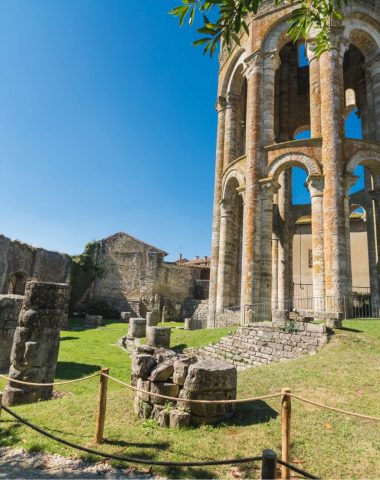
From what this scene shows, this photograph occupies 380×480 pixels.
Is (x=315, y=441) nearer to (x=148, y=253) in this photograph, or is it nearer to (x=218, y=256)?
(x=218, y=256)

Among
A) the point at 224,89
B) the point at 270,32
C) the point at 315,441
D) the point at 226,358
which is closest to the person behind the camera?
the point at 315,441

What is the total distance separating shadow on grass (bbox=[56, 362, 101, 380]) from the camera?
8736 mm

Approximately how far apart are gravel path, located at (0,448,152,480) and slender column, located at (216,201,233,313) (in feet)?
44.7

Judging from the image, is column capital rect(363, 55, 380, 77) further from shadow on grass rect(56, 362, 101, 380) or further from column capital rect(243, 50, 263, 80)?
shadow on grass rect(56, 362, 101, 380)

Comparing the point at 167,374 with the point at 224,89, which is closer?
the point at 167,374

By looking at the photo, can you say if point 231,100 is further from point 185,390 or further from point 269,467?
point 269,467

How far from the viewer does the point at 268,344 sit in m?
9.87

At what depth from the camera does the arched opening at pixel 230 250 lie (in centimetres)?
1730

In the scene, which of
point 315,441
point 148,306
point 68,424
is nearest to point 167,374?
point 68,424

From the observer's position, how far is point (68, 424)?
468cm

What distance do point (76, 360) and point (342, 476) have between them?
949 centimetres

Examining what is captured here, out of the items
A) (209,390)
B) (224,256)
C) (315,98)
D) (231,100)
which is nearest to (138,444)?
(209,390)

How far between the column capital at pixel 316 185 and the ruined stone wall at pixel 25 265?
19.7 meters

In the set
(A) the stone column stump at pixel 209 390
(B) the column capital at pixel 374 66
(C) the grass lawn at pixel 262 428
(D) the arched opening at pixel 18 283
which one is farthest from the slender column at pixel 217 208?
(D) the arched opening at pixel 18 283
